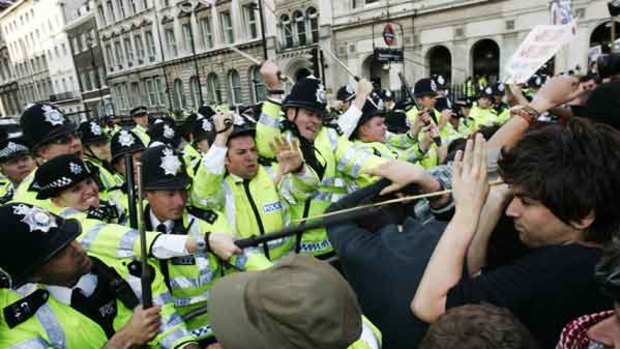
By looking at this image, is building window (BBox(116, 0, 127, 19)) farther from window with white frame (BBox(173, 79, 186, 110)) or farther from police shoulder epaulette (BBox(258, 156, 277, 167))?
police shoulder epaulette (BBox(258, 156, 277, 167))

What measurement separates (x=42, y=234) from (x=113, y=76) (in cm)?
4749

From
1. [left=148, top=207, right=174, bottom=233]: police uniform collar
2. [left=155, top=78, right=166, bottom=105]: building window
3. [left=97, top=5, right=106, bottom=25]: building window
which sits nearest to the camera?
[left=148, top=207, right=174, bottom=233]: police uniform collar

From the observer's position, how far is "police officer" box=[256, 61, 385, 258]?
10.8 ft

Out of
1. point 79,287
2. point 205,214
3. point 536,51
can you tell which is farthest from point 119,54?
point 79,287

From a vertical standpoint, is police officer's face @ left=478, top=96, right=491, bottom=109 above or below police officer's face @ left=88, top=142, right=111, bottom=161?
below

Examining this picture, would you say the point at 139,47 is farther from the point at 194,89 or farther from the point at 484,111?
the point at 484,111

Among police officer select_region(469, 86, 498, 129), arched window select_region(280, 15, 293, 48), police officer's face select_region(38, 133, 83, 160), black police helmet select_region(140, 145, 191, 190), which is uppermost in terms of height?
arched window select_region(280, 15, 293, 48)

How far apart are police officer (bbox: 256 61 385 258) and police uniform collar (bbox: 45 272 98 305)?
1.67 metres

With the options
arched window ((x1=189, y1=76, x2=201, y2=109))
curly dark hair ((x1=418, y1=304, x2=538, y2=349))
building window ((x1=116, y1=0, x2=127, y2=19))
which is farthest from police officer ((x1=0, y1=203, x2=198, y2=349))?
building window ((x1=116, y1=0, x2=127, y2=19))

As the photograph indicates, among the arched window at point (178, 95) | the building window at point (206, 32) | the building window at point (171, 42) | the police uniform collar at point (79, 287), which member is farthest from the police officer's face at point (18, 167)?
the arched window at point (178, 95)

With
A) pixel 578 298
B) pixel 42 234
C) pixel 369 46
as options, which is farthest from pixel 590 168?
pixel 369 46

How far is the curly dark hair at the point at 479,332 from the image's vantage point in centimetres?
99

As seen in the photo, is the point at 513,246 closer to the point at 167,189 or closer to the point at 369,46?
the point at 167,189

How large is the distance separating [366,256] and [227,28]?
105ft
